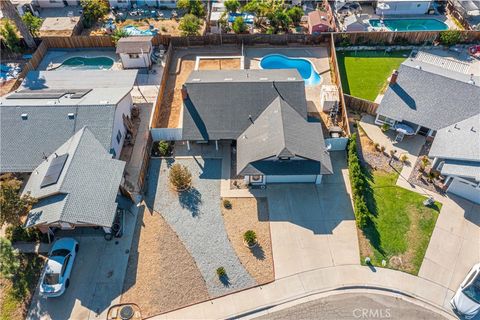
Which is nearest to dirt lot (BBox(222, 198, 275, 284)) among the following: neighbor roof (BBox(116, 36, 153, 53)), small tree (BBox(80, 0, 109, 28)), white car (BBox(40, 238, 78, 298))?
white car (BBox(40, 238, 78, 298))

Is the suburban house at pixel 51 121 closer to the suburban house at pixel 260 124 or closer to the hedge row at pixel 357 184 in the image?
the suburban house at pixel 260 124

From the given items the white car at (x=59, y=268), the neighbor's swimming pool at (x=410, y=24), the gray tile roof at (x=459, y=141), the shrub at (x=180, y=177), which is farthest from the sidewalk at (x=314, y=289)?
the neighbor's swimming pool at (x=410, y=24)

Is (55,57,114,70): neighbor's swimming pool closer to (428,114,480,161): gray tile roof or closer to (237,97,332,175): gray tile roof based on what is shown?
(237,97,332,175): gray tile roof

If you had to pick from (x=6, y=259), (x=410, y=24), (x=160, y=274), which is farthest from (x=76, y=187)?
(x=410, y=24)

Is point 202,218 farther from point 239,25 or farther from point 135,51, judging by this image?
point 239,25

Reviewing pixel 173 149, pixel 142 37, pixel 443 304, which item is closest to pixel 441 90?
pixel 443 304
